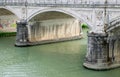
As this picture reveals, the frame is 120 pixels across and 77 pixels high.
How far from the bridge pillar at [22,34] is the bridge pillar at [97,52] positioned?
9.04m

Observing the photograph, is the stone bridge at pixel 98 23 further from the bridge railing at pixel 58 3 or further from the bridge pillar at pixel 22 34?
the bridge pillar at pixel 22 34

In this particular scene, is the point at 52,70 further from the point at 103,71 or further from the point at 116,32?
the point at 116,32

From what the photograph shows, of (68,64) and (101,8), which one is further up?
(101,8)

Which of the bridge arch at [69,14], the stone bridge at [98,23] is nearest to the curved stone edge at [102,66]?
the stone bridge at [98,23]

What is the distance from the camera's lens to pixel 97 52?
18.0 meters

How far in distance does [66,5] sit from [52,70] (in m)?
5.41

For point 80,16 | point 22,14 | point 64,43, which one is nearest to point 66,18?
point 64,43

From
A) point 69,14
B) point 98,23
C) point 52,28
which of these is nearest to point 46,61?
point 69,14

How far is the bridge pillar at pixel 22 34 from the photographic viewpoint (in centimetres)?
2592

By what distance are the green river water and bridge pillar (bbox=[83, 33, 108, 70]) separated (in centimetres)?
43

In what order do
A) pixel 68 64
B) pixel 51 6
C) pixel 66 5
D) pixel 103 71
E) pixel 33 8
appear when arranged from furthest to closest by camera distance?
pixel 33 8 < pixel 51 6 < pixel 66 5 < pixel 68 64 < pixel 103 71

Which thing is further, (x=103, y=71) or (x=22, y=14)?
(x=22, y=14)

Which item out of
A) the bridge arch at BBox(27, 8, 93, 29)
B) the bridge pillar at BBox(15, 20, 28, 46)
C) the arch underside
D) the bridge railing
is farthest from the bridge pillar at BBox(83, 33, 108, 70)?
the bridge pillar at BBox(15, 20, 28, 46)

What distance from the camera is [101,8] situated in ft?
60.6
